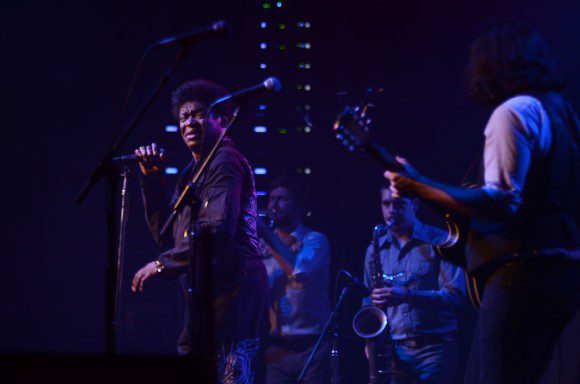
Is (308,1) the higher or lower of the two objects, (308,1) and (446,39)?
the higher

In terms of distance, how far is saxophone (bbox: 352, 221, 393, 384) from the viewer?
5801mm

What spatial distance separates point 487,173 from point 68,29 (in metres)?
5.56

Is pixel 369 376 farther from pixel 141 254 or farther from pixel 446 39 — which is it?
pixel 446 39

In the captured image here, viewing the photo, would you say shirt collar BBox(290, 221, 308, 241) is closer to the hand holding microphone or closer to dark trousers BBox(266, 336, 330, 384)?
dark trousers BBox(266, 336, 330, 384)

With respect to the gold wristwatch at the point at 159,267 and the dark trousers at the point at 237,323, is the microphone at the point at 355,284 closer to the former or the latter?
the dark trousers at the point at 237,323

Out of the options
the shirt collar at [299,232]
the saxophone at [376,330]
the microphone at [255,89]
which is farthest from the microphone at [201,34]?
the shirt collar at [299,232]

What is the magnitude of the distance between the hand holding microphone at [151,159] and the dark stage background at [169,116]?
2855mm

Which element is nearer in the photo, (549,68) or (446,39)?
(549,68)

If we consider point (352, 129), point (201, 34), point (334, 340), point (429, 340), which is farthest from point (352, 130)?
point (334, 340)

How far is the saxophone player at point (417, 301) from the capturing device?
5.44 m

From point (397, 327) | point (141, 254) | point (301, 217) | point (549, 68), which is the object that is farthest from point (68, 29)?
point (549, 68)

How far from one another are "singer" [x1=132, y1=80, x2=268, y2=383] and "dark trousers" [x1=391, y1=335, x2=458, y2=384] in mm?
2187

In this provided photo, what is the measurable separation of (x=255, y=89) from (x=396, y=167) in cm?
114

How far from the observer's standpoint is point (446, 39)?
264 inches
